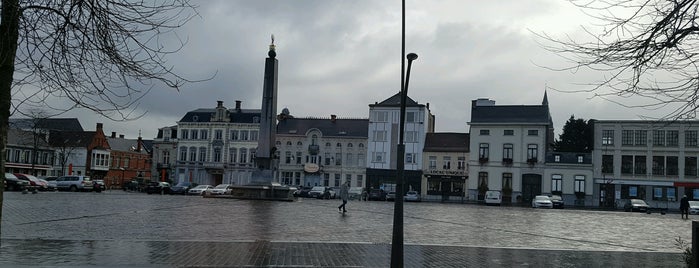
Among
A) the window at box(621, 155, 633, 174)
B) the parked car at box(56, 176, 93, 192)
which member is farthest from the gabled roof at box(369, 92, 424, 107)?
the parked car at box(56, 176, 93, 192)

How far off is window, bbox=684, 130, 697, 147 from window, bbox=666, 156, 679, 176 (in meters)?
2.00

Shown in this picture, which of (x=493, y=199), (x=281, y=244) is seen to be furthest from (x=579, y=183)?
(x=281, y=244)

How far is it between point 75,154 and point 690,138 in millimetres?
79770

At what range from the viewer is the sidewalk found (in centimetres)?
1024

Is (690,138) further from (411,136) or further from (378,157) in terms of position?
(378,157)

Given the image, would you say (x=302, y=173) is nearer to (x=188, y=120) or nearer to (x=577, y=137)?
(x=188, y=120)

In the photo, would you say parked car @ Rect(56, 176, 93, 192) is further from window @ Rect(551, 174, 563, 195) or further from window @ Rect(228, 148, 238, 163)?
window @ Rect(551, 174, 563, 195)

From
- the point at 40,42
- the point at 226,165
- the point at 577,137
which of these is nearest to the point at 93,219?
the point at 40,42

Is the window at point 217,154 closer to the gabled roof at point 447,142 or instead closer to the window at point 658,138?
the gabled roof at point 447,142

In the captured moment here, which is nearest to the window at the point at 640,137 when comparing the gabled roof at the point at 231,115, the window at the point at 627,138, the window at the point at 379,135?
the window at the point at 627,138

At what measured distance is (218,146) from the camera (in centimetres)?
8369

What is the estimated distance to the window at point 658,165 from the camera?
62.7 m

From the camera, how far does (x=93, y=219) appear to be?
61.7 feet

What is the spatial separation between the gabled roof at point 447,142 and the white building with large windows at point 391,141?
39.6 inches
